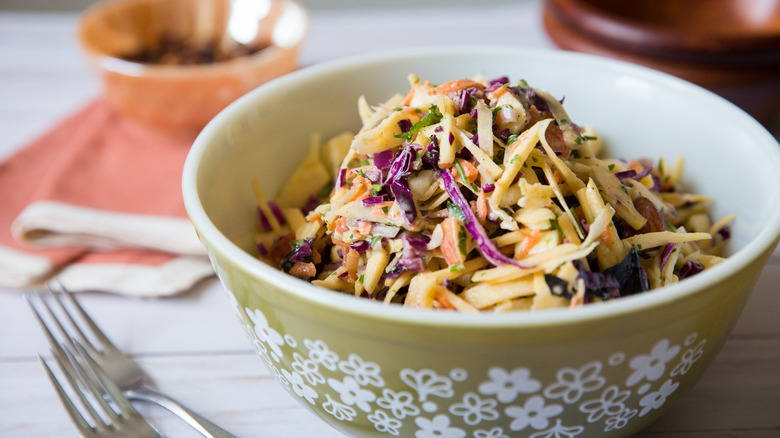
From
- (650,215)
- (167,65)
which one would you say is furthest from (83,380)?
(167,65)

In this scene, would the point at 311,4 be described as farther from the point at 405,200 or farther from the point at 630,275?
the point at 630,275

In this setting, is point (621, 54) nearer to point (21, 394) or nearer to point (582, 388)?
point (582, 388)

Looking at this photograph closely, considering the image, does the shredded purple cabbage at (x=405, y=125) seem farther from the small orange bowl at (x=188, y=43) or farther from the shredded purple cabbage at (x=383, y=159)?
the small orange bowl at (x=188, y=43)

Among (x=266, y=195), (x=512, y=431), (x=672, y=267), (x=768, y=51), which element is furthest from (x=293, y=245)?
(x=768, y=51)

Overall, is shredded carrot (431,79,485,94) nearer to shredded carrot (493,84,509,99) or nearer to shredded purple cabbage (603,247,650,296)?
shredded carrot (493,84,509,99)

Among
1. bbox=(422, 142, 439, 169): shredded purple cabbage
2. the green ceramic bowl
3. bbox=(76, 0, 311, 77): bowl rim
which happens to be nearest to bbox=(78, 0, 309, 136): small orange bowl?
bbox=(76, 0, 311, 77): bowl rim

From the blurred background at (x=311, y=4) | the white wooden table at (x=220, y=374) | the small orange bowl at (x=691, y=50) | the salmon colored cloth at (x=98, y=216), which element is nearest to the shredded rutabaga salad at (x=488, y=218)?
the white wooden table at (x=220, y=374)

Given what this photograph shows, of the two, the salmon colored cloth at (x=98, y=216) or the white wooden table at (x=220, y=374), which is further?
the salmon colored cloth at (x=98, y=216)
